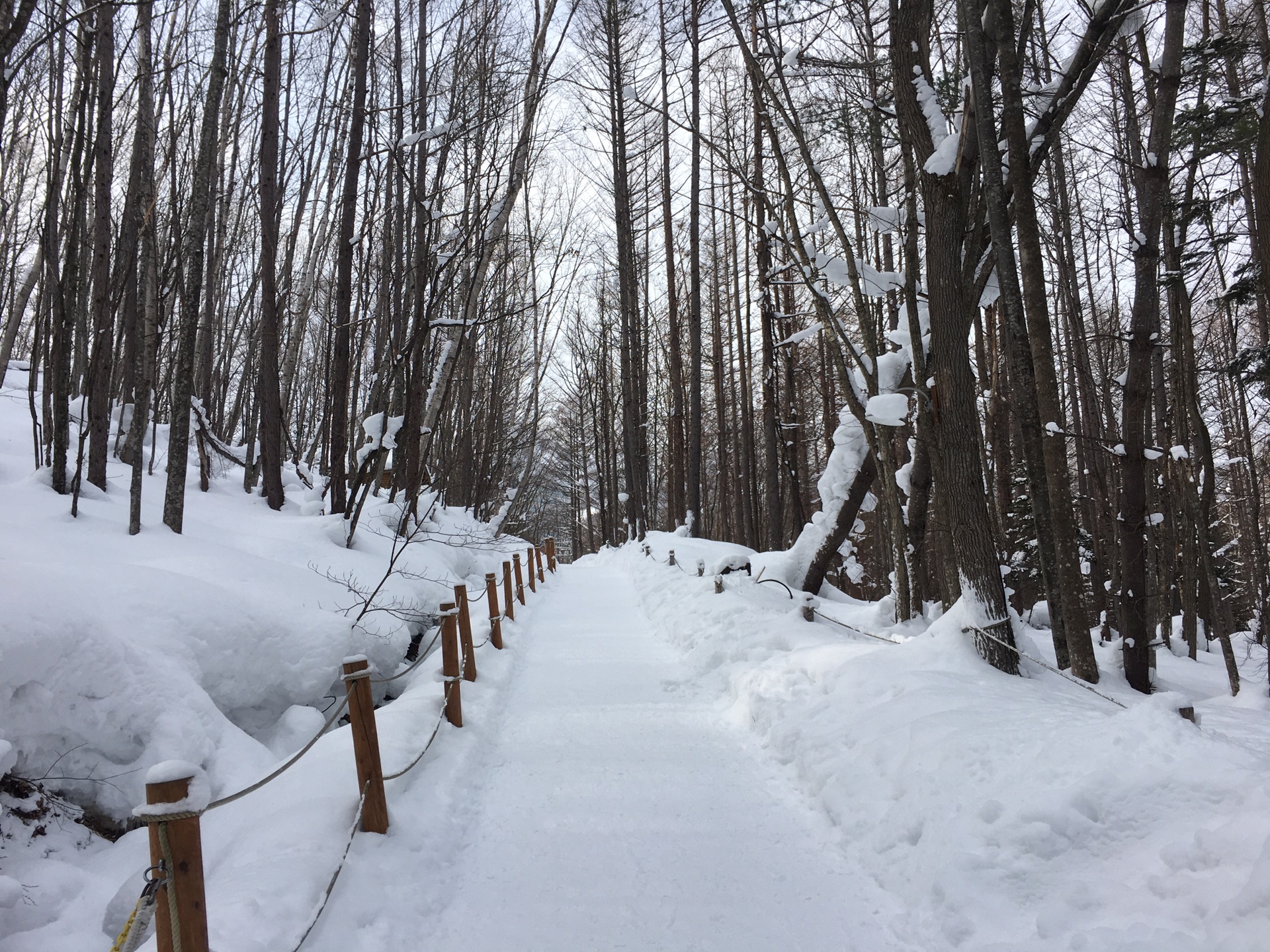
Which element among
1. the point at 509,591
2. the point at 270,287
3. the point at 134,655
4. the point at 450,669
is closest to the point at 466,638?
the point at 450,669

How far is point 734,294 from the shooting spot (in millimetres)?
21281

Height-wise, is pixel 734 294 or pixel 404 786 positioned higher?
pixel 734 294

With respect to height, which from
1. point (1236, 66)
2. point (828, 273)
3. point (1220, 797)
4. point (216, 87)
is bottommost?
point (1220, 797)

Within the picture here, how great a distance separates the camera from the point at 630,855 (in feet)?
10.5

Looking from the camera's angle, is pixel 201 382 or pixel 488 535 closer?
pixel 201 382

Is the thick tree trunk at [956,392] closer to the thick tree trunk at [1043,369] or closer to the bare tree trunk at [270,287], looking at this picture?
the thick tree trunk at [1043,369]

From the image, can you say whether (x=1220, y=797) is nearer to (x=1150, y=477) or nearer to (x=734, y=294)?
(x=1150, y=477)

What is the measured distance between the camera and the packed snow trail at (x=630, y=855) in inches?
103

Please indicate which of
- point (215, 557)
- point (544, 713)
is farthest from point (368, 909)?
point (215, 557)

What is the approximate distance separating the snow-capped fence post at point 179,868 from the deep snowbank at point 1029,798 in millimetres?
2482

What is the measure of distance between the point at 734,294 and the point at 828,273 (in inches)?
586

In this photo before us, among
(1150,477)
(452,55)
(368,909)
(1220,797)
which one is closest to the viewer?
(1220,797)

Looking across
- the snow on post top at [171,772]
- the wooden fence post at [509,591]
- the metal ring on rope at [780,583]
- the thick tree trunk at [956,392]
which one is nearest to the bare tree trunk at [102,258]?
the wooden fence post at [509,591]

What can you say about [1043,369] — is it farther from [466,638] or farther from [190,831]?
[190,831]
